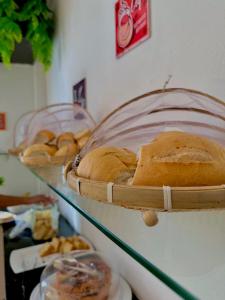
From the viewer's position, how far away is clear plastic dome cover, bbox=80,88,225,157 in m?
0.43

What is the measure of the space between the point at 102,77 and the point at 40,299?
72 centimetres

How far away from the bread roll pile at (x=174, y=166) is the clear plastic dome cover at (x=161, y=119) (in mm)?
129

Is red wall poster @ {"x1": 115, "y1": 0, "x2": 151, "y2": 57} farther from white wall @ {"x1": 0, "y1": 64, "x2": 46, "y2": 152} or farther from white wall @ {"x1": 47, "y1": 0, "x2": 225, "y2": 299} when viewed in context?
white wall @ {"x1": 0, "y1": 64, "x2": 46, "y2": 152}

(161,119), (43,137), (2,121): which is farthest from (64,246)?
(2,121)

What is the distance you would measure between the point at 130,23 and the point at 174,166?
530 millimetres

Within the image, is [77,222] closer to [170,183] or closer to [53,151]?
[53,151]

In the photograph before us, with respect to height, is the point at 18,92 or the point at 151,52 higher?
the point at 18,92

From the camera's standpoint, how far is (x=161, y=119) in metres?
0.55

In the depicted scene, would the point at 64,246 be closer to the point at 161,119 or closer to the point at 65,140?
the point at 65,140

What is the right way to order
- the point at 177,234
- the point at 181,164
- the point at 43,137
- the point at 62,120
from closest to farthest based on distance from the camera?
the point at 181,164, the point at 177,234, the point at 43,137, the point at 62,120

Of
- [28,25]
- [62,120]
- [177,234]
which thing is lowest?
[177,234]

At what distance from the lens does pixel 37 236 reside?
127cm

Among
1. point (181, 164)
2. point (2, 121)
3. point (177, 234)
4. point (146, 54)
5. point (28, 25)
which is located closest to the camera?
point (181, 164)

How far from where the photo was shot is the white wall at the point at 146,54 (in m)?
0.44
